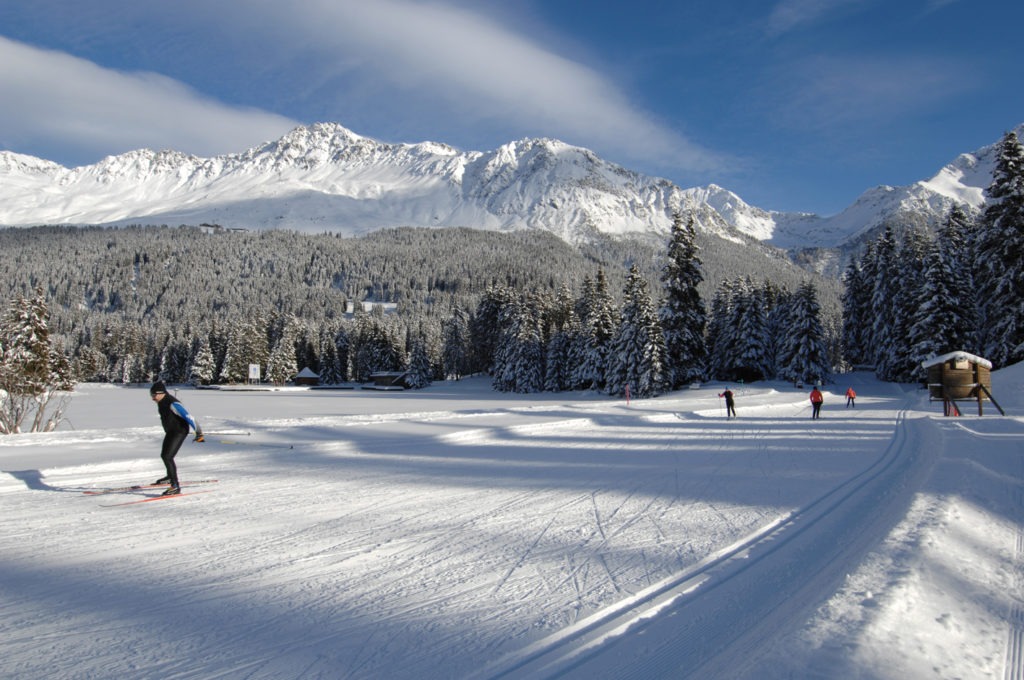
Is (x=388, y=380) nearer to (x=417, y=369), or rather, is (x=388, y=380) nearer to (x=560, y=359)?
(x=417, y=369)

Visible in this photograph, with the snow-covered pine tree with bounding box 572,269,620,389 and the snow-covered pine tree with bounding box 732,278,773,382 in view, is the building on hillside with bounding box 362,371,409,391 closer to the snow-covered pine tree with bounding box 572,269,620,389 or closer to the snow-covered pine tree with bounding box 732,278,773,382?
the snow-covered pine tree with bounding box 572,269,620,389

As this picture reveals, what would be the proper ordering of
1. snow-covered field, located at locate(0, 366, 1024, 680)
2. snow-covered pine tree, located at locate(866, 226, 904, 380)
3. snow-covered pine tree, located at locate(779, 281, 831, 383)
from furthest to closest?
snow-covered pine tree, located at locate(779, 281, 831, 383)
snow-covered pine tree, located at locate(866, 226, 904, 380)
snow-covered field, located at locate(0, 366, 1024, 680)

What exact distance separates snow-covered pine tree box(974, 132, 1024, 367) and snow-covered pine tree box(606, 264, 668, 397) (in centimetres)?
1956

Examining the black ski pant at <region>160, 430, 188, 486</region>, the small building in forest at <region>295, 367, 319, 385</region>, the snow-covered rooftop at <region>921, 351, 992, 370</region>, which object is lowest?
A: the small building in forest at <region>295, 367, 319, 385</region>

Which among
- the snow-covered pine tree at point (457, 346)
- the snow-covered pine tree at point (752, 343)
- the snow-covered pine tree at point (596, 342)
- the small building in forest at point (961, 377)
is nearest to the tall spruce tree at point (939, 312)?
the snow-covered pine tree at point (752, 343)

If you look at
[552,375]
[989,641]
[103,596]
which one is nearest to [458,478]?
[103,596]

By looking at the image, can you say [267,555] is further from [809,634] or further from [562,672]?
[809,634]

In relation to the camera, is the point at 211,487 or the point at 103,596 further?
the point at 211,487

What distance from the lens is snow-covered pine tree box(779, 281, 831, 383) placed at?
46.9 meters

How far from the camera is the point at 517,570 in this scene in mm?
5336

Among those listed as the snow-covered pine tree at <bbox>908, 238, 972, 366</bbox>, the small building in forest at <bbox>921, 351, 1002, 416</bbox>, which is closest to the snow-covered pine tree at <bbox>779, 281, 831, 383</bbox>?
the snow-covered pine tree at <bbox>908, 238, 972, 366</bbox>

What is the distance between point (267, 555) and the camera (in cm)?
574

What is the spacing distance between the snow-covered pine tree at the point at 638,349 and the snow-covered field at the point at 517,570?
29.6 metres

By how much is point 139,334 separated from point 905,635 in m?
139
